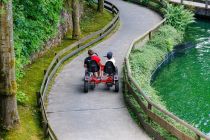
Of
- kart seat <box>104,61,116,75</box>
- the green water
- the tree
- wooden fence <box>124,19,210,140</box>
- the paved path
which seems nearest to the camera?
the tree

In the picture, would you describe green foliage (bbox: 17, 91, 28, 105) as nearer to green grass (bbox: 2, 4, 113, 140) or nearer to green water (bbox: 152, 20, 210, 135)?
green grass (bbox: 2, 4, 113, 140)

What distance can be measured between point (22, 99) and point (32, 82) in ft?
A: 9.41

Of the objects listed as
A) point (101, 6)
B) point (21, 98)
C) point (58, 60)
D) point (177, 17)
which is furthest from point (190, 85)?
point (101, 6)

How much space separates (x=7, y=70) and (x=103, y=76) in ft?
23.7

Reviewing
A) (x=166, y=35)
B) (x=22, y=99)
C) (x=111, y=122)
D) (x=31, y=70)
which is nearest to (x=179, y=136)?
(x=111, y=122)

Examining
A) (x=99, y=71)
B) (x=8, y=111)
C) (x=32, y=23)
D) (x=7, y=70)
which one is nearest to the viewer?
(x=7, y=70)

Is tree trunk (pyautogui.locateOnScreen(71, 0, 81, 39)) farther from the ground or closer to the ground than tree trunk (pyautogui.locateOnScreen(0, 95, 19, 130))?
farther from the ground

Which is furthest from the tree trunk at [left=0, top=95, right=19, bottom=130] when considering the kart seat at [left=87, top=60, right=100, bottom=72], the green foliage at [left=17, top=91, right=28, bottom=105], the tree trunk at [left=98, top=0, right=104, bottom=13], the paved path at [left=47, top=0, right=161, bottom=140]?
the tree trunk at [left=98, top=0, right=104, bottom=13]

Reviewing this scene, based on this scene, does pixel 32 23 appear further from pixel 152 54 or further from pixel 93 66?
pixel 152 54

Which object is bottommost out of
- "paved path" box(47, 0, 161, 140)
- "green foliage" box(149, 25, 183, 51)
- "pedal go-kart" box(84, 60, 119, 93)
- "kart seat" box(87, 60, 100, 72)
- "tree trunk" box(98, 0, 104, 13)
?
"paved path" box(47, 0, 161, 140)

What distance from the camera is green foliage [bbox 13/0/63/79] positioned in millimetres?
21484

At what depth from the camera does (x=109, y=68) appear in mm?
22219

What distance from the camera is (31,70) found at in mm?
24828

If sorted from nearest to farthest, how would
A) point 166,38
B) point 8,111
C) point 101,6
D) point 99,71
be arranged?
1. point 8,111
2. point 99,71
3. point 166,38
4. point 101,6
